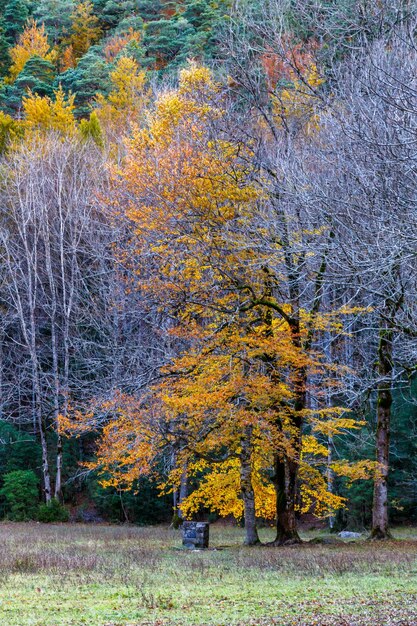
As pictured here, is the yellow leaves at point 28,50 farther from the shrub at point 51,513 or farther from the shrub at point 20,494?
the shrub at point 51,513

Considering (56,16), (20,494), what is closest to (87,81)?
(56,16)

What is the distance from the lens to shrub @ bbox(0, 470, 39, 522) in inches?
1077

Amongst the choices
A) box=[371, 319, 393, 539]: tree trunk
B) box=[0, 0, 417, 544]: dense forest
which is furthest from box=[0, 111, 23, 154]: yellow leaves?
box=[371, 319, 393, 539]: tree trunk

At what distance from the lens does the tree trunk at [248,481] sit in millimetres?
17203

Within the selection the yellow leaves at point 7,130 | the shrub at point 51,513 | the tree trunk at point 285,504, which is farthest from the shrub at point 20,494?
the yellow leaves at point 7,130

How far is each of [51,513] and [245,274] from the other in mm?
13905

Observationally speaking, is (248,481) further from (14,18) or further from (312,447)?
(14,18)

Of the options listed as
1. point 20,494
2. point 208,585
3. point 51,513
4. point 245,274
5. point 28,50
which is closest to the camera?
point 208,585

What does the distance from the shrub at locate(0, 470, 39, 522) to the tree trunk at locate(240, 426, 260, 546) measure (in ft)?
37.8

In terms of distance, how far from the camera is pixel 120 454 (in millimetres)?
17266

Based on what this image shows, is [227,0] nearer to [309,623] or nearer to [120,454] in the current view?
[120,454]

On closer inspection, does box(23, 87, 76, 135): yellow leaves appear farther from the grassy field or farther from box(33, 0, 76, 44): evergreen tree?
box(33, 0, 76, 44): evergreen tree

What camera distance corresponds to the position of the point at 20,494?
1081 inches

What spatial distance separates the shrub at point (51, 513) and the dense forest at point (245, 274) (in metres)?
0.08
